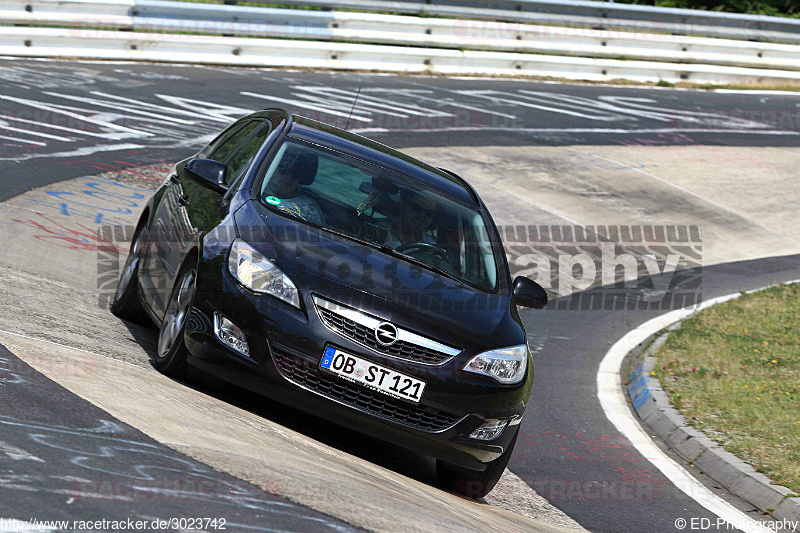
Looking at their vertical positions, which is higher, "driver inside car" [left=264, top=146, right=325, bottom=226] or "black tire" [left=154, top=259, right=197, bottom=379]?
"driver inside car" [left=264, top=146, right=325, bottom=226]

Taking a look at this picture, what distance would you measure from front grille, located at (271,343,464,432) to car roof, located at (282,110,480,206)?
6.22ft

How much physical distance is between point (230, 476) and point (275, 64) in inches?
644

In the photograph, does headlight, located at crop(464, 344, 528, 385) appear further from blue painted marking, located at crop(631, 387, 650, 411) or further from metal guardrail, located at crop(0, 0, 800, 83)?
metal guardrail, located at crop(0, 0, 800, 83)

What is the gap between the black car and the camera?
17.3 feet

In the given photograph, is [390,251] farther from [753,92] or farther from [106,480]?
[753,92]

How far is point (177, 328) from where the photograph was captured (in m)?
5.77

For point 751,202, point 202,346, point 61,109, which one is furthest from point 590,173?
point 202,346

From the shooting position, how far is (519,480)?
6.45 metres

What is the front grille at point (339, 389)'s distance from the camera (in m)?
5.25

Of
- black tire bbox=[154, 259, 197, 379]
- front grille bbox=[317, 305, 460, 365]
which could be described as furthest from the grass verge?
black tire bbox=[154, 259, 197, 379]

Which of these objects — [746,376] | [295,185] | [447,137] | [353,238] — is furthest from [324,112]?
[353,238]

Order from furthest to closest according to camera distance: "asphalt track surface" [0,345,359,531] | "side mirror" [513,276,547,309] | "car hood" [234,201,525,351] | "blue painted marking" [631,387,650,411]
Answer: "blue painted marking" [631,387,650,411], "side mirror" [513,276,547,309], "car hood" [234,201,525,351], "asphalt track surface" [0,345,359,531]

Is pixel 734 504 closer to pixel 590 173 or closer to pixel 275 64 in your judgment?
pixel 590 173

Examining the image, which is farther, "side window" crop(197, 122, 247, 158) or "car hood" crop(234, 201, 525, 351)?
"side window" crop(197, 122, 247, 158)
